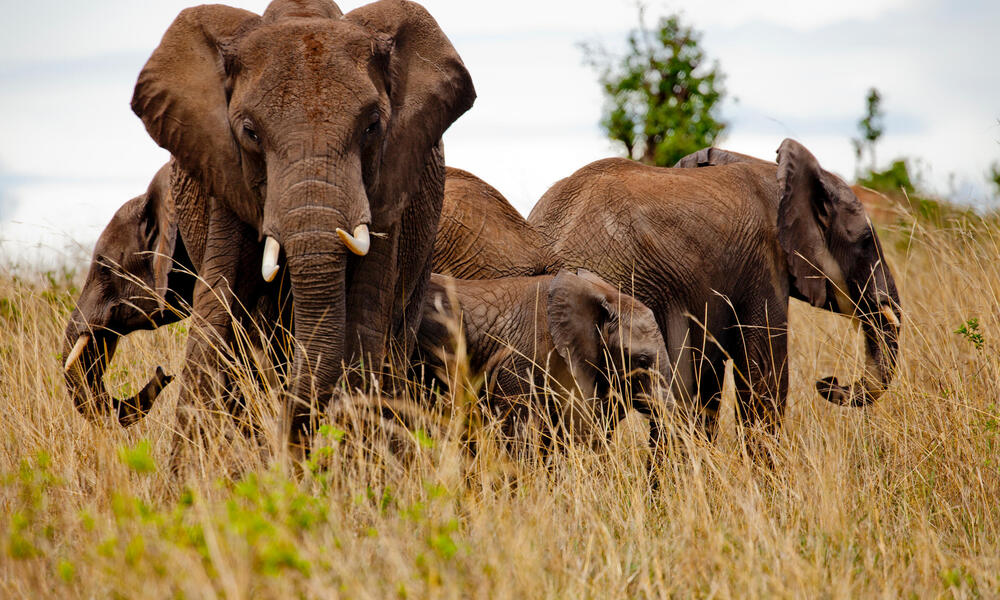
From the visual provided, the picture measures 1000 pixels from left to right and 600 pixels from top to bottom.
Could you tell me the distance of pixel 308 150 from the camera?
475cm

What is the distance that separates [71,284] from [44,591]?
686 centimetres

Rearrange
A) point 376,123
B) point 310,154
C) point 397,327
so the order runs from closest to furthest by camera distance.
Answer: point 310,154 → point 376,123 → point 397,327

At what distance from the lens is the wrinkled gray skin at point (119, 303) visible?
6.25 meters

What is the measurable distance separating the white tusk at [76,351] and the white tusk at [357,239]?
7.59ft

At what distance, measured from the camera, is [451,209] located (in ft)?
24.0

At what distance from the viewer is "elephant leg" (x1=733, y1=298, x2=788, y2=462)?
24.8 ft

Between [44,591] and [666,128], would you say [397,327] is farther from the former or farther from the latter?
[666,128]

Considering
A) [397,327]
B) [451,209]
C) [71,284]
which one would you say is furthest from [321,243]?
[71,284]

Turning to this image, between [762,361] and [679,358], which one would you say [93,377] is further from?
[762,361]

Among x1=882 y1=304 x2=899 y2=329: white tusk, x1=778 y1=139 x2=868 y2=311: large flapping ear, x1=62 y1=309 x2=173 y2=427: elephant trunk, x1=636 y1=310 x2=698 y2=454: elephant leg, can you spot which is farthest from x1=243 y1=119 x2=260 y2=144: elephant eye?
x1=882 y1=304 x2=899 y2=329: white tusk

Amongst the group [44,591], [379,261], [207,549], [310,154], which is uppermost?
[310,154]

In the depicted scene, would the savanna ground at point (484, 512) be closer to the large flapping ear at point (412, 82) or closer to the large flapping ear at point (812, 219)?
the large flapping ear at point (812, 219)

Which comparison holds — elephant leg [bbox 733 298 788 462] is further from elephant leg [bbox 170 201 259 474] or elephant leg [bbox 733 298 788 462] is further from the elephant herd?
elephant leg [bbox 170 201 259 474]

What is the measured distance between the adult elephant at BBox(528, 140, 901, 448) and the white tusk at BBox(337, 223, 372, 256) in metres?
2.39
